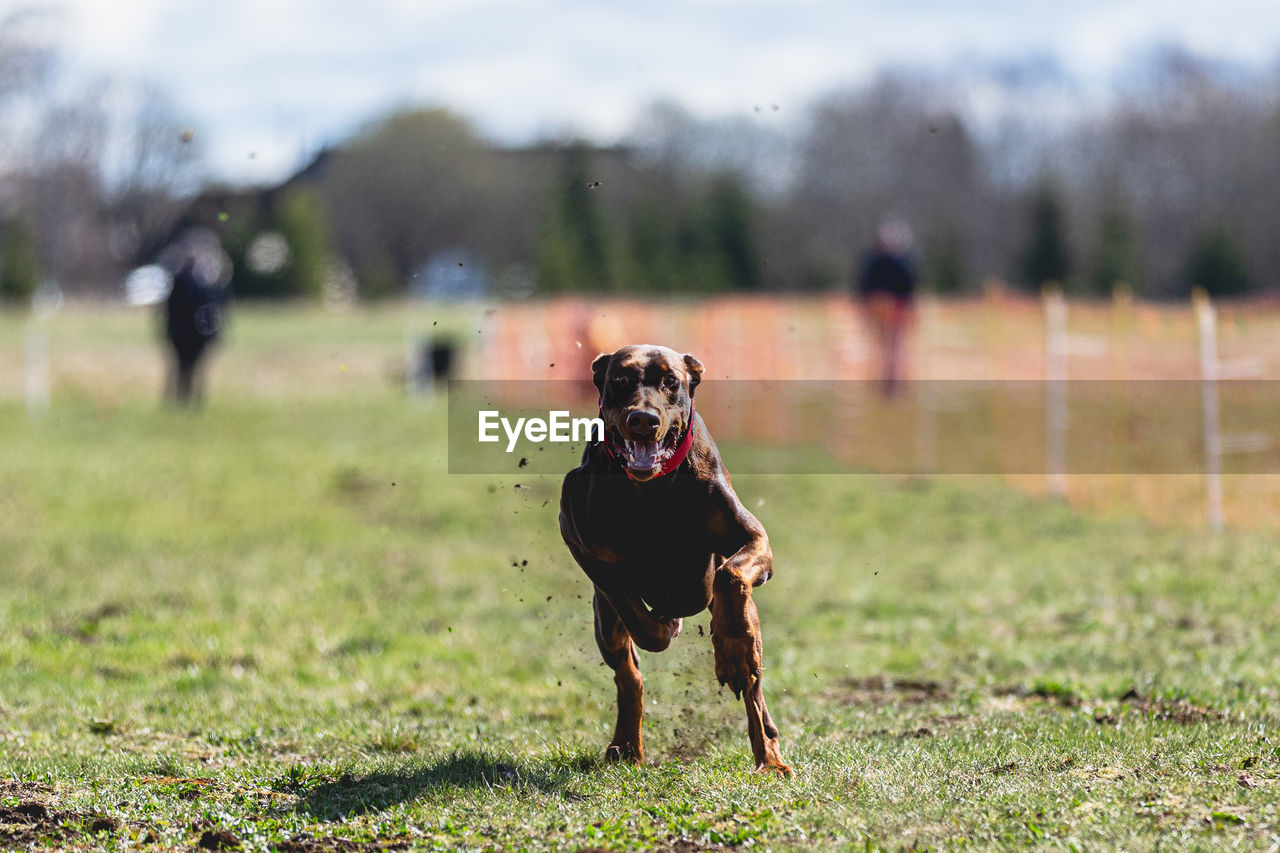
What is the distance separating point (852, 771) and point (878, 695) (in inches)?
94.1

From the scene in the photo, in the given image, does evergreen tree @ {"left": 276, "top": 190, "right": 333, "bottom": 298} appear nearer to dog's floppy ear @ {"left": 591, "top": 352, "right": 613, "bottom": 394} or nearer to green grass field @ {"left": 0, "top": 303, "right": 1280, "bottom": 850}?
green grass field @ {"left": 0, "top": 303, "right": 1280, "bottom": 850}

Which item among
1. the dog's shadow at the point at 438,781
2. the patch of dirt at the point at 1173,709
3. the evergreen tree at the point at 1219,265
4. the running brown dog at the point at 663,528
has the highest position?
the evergreen tree at the point at 1219,265

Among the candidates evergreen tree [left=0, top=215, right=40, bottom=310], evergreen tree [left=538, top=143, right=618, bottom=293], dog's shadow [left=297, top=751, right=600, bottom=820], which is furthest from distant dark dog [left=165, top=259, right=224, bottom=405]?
evergreen tree [left=0, top=215, right=40, bottom=310]

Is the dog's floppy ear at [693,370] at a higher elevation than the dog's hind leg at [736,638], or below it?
higher

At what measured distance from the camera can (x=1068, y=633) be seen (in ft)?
30.1

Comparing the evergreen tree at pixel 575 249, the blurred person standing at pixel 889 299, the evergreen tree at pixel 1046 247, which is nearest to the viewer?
the blurred person standing at pixel 889 299

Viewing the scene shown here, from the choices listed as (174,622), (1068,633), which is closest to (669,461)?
(1068,633)

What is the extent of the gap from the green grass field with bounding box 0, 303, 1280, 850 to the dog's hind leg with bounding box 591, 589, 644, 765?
134 millimetres

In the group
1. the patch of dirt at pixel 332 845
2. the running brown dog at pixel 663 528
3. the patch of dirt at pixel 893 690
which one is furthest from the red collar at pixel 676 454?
the patch of dirt at pixel 893 690

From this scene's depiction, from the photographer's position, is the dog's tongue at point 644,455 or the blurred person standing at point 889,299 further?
the blurred person standing at point 889,299

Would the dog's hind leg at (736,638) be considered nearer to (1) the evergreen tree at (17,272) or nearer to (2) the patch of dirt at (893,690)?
(2) the patch of dirt at (893,690)

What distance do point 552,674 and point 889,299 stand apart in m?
14.3

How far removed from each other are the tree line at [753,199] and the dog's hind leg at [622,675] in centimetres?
4741

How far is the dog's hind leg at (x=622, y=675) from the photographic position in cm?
529
